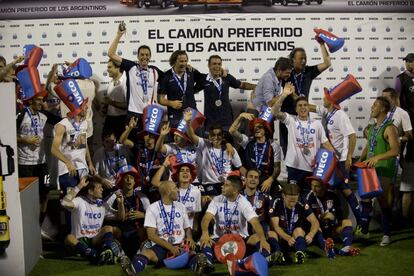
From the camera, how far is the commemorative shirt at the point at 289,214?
26.2 ft

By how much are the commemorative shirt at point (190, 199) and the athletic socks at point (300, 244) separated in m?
1.13

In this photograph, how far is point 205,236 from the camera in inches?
303

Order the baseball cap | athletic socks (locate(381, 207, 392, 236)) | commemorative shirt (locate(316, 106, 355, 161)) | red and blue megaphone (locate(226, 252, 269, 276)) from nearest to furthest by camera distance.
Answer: red and blue megaphone (locate(226, 252, 269, 276)) → athletic socks (locate(381, 207, 392, 236)) → commemorative shirt (locate(316, 106, 355, 161)) → the baseball cap

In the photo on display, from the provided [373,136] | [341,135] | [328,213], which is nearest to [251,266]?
[328,213]

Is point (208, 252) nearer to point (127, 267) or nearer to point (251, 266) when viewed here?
point (251, 266)

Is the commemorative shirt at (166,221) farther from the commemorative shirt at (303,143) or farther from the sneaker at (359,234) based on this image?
the sneaker at (359,234)

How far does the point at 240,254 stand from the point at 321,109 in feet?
7.86

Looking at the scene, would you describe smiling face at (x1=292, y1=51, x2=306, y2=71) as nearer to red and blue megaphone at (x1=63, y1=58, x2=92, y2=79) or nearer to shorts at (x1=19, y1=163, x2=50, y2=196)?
red and blue megaphone at (x1=63, y1=58, x2=92, y2=79)

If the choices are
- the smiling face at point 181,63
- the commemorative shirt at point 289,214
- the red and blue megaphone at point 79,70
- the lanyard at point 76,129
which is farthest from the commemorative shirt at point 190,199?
the red and blue megaphone at point 79,70

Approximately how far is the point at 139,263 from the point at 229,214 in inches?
42.6

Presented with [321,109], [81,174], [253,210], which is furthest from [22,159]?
[321,109]

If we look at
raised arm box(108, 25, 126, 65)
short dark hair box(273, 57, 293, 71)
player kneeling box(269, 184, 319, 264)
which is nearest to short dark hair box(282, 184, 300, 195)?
player kneeling box(269, 184, 319, 264)

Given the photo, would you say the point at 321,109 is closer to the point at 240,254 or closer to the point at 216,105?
the point at 216,105

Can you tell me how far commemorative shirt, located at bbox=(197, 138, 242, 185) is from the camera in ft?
28.1
